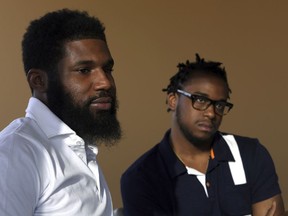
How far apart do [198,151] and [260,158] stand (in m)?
0.29

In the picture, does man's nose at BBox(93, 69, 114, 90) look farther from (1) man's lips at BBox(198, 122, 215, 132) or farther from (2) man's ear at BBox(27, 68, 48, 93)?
(1) man's lips at BBox(198, 122, 215, 132)

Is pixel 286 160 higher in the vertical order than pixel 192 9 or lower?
lower

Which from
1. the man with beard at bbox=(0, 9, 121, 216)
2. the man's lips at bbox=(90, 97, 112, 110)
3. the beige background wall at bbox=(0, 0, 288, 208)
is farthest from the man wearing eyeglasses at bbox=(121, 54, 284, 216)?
the beige background wall at bbox=(0, 0, 288, 208)

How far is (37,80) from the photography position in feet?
4.67

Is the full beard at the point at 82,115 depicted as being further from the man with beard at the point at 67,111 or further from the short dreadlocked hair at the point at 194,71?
the short dreadlocked hair at the point at 194,71

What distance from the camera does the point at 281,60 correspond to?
400 centimetres

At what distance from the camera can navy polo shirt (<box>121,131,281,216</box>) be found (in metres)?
2.13

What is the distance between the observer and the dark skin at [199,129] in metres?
2.23

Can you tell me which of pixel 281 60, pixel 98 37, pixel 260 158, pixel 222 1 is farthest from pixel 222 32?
pixel 98 37

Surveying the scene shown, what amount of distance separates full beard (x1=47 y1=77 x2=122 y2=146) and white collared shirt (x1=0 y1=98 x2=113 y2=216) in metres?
0.03

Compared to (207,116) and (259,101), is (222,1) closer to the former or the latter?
(259,101)

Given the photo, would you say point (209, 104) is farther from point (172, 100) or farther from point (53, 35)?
point (53, 35)

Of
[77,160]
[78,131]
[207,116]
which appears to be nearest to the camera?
[77,160]

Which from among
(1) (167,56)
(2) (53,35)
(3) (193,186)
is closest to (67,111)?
(2) (53,35)
